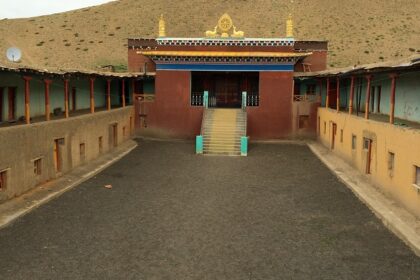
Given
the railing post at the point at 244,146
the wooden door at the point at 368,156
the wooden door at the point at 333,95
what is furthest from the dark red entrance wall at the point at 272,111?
the wooden door at the point at 368,156

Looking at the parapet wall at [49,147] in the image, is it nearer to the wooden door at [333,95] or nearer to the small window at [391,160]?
the small window at [391,160]

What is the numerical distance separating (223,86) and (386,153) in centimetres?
1979

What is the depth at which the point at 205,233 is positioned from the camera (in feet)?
44.4

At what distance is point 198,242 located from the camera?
12.8m

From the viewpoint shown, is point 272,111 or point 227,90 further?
point 227,90

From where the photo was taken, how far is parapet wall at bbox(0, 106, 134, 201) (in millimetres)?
15836

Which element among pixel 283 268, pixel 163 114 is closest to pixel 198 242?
pixel 283 268

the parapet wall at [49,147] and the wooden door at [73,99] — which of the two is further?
the wooden door at [73,99]

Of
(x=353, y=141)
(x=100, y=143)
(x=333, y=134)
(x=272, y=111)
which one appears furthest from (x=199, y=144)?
(x=353, y=141)

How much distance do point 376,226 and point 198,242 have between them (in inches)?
225

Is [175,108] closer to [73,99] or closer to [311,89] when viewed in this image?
[73,99]

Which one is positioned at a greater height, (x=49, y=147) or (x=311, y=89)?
(x=311, y=89)

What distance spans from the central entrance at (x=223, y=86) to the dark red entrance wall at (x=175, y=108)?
3582mm

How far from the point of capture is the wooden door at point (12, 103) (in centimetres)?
2011
